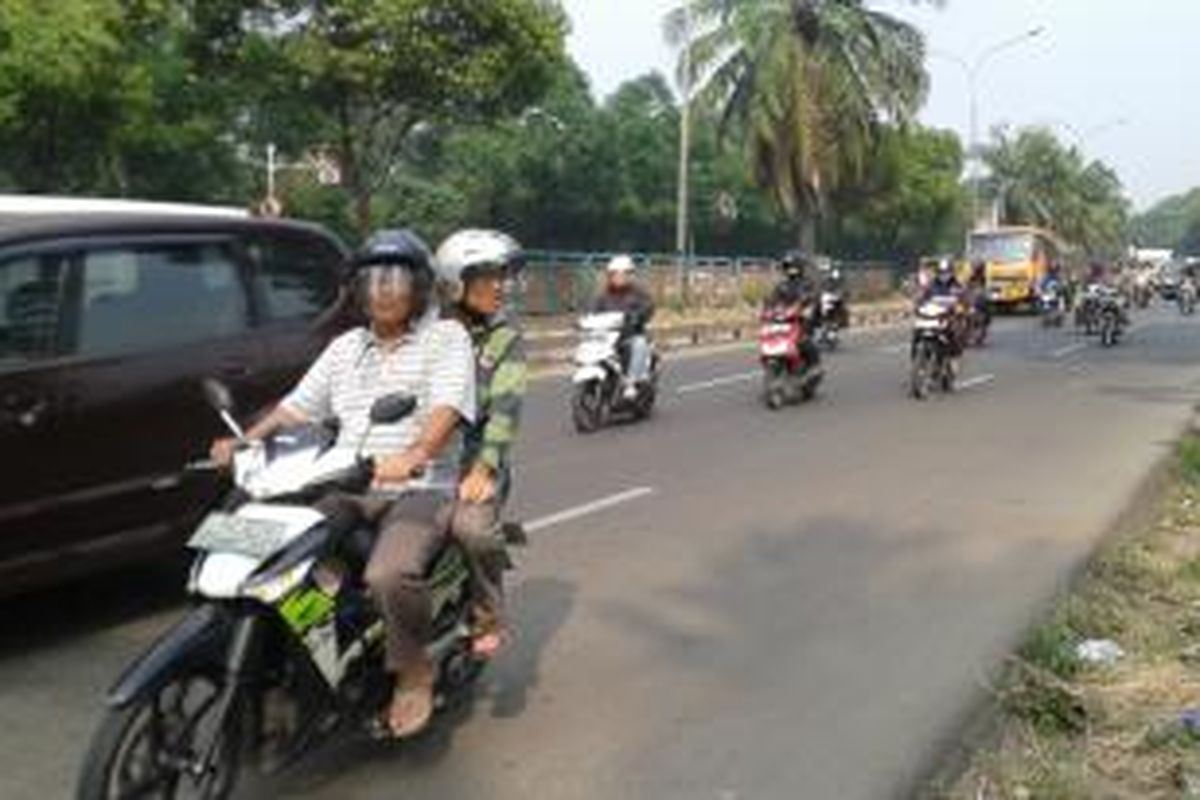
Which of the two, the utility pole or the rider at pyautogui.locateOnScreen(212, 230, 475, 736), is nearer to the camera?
the rider at pyautogui.locateOnScreen(212, 230, 475, 736)

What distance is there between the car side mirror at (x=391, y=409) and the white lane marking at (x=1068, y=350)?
2438 cm

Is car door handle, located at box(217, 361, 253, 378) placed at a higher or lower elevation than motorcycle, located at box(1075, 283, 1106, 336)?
higher

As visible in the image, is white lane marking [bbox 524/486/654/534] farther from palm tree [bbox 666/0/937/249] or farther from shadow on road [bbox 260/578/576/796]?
palm tree [bbox 666/0/937/249]

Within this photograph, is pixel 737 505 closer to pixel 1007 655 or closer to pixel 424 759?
pixel 1007 655

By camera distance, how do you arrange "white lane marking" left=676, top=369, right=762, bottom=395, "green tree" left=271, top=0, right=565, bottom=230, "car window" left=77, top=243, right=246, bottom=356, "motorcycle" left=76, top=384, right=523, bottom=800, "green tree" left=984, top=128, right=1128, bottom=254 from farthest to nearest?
"green tree" left=984, top=128, right=1128, bottom=254
"green tree" left=271, top=0, right=565, bottom=230
"white lane marking" left=676, top=369, right=762, bottom=395
"car window" left=77, top=243, right=246, bottom=356
"motorcycle" left=76, top=384, right=523, bottom=800

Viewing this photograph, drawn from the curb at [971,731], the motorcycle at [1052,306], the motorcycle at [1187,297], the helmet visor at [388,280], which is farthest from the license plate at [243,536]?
the motorcycle at [1187,297]

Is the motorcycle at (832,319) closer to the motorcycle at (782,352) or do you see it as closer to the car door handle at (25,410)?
the motorcycle at (782,352)

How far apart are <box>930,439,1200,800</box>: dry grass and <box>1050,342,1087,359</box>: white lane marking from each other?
64.7 ft

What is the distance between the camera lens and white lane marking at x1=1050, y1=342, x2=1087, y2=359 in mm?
29266

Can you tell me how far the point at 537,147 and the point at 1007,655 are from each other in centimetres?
5160

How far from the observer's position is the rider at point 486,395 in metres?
6.03

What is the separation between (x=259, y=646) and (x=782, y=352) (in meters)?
14.2

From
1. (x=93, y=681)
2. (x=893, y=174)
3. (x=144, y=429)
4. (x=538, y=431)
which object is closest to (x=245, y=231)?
(x=144, y=429)

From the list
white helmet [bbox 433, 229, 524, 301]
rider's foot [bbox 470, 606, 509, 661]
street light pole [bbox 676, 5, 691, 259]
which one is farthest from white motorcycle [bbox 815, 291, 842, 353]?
rider's foot [bbox 470, 606, 509, 661]
